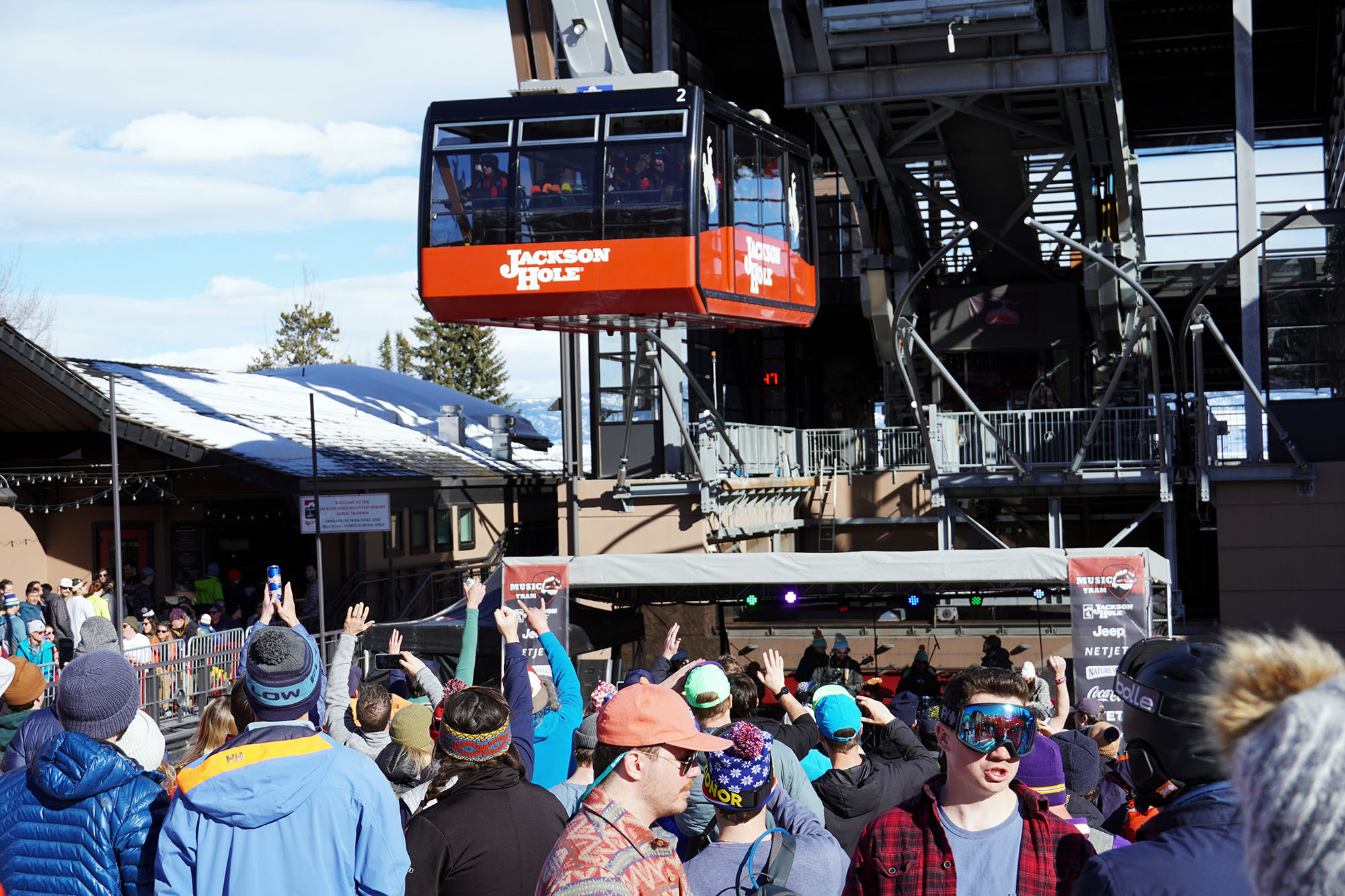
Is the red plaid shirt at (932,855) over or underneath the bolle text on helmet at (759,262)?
underneath

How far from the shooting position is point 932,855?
3.59 m

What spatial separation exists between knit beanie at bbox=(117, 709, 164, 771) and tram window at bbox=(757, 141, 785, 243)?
12.8 m

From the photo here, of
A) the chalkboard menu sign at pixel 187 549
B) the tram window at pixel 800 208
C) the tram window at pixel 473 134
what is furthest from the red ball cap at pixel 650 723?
the chalkboard menu sign at pixel 187 549

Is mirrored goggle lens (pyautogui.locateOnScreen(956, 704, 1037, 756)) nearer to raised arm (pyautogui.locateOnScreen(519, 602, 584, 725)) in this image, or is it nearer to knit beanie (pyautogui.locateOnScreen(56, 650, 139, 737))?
knit beanie (pyautogui.locateOnScreen(56, 650, 139, 737))

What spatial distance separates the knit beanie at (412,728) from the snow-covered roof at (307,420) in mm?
18211

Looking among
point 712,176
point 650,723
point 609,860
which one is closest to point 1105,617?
point 712,176

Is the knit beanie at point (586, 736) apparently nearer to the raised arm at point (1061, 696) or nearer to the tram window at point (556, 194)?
the raised arm at point (1061, 696)

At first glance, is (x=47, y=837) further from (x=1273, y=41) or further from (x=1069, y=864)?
(x=1273, y=41)

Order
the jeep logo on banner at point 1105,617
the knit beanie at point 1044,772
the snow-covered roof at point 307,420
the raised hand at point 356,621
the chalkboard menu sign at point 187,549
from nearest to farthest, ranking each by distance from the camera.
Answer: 1. the knit beanie at point 1044,772
2. the raised hand at point 356,621
3. the jeep logo on banner at point 1105,617
4. the snow-covered roof at point 307,420
5. the chalkboard menu sign at point 187,549

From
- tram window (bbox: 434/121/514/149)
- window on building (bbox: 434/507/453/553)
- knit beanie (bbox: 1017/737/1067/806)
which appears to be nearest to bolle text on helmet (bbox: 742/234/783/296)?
tram window (bbox: 434/121/514/149)

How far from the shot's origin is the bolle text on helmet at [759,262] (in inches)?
652

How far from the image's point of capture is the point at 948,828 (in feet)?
11.9

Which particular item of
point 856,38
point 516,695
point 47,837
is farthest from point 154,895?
point 856,38

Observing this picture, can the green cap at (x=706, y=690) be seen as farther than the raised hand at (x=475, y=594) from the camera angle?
No
